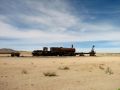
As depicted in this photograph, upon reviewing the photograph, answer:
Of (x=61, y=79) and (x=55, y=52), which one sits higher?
(x=55, y=52)

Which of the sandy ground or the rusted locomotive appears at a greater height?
the rusted locomotive

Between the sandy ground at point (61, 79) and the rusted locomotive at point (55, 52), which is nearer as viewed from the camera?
the sandy ground at point (61, 79)

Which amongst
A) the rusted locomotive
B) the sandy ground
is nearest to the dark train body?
the rusted locomotive

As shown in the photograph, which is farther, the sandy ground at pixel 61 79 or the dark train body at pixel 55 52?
the dark train body at pixel 55 52

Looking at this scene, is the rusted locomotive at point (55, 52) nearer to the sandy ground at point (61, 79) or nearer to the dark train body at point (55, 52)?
the dark train body at point (55, 52)

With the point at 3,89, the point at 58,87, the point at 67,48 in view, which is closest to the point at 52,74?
the point at 58,87

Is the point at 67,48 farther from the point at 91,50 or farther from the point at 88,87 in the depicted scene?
the point at 88,87

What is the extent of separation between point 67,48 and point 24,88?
6068 centimetres

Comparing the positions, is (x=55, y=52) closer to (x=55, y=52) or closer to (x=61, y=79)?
(x=55, y=52)

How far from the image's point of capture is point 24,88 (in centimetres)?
1373

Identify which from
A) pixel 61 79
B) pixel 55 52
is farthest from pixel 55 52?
pixel 61 79

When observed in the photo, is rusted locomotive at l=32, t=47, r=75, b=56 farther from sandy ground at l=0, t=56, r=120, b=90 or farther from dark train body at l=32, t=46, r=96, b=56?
sandy ground at l=0, t=56, r=120, b=90

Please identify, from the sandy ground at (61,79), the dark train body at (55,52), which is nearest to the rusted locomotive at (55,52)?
the dark train body at (55,52)

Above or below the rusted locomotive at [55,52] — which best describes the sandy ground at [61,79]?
below
